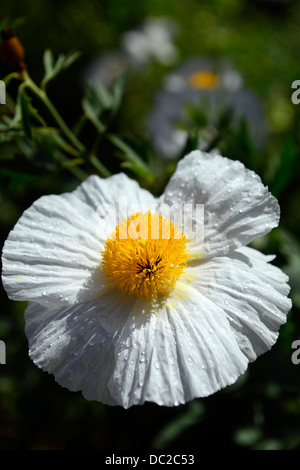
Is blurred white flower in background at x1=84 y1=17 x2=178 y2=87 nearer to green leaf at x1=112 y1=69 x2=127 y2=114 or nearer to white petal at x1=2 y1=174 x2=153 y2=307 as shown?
green leaf at x1=112 y1=69 x2=127 y2=114

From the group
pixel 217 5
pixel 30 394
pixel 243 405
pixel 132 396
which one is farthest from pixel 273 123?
pixel 132 396

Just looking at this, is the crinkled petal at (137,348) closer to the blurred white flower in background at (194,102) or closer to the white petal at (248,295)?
the white petal at (248,295)

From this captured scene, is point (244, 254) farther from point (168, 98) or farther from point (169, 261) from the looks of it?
point (168, 98)

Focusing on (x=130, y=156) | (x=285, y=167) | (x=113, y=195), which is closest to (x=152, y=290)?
(x=113, y=195)

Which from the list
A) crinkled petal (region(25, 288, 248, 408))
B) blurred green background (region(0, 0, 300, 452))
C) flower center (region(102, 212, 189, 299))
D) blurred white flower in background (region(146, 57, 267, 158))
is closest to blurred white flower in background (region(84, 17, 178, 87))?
blurred green background (region(0, 0, 300, 452))

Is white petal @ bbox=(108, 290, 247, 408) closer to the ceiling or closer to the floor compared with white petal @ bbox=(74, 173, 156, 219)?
closer to the floor

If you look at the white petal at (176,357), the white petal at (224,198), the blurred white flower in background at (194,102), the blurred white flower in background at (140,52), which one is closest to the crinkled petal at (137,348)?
the white petal at (176,357)

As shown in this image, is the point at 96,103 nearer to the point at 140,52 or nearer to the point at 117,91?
the point at 117,91
